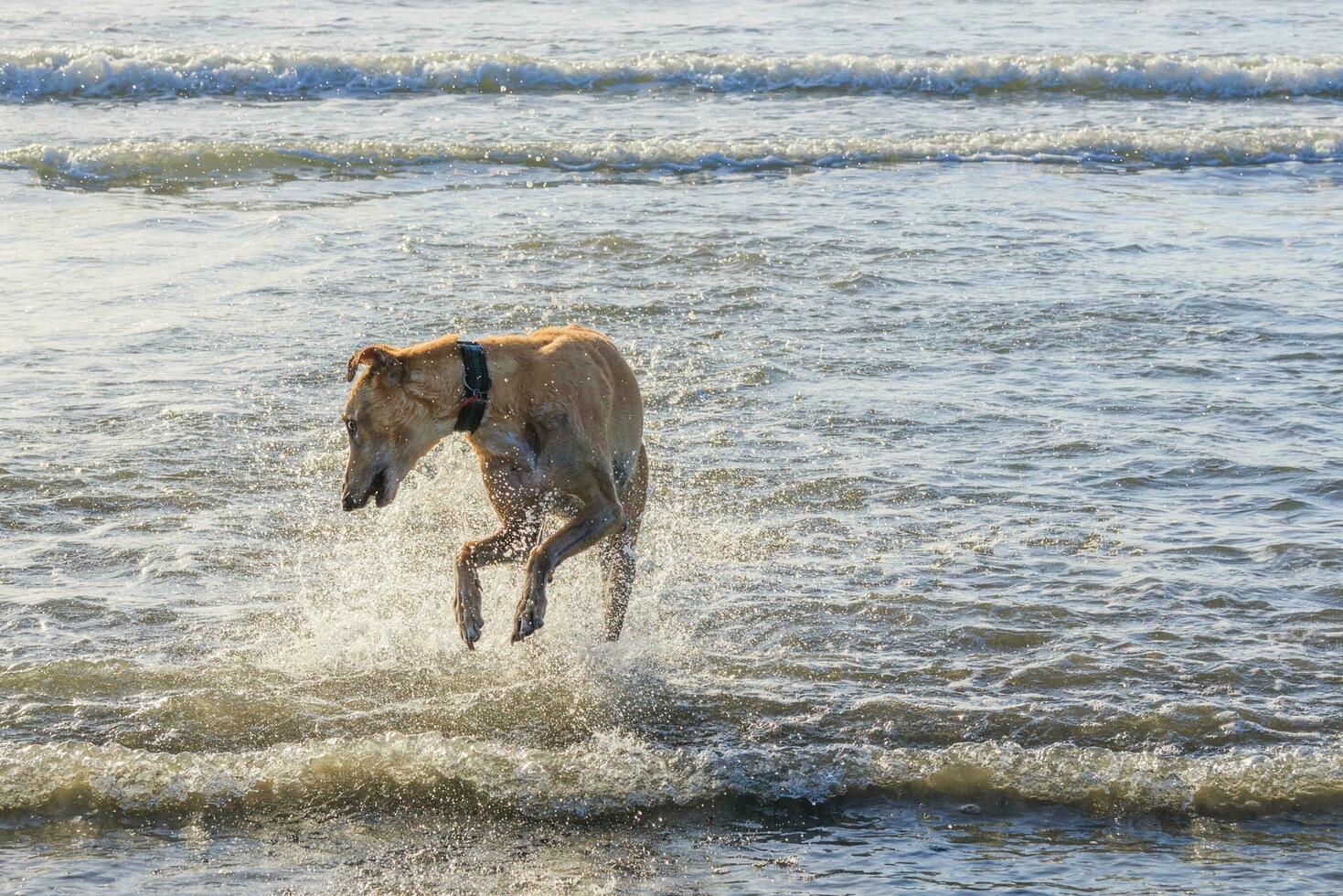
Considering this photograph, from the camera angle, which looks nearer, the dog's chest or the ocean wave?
the dog's chest

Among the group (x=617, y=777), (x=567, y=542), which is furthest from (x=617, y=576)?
(x=617, y=777)

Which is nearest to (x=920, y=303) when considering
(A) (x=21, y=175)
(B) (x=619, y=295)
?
(B) (x=619, y=295)

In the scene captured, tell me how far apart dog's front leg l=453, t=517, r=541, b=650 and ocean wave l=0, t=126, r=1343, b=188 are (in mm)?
10667

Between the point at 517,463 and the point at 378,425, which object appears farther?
the point at 517,463

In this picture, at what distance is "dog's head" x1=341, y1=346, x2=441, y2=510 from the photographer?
5.14 meters

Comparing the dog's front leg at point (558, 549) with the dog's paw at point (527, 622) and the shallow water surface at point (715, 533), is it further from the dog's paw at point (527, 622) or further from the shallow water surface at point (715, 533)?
the shallow water surface at point (715, 533)

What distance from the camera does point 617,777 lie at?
5117 millimetres

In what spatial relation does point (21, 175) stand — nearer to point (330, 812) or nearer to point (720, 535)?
point (720, 535)

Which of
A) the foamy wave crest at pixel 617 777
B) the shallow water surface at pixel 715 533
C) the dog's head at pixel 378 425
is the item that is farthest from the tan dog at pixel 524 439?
the foamy wave crest at pixel 617 777

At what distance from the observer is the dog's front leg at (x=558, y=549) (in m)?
5.55

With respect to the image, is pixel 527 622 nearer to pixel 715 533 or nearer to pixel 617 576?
pixel 617 576

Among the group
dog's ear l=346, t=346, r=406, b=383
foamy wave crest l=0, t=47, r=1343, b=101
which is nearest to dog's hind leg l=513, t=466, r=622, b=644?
dog's ear l=346, t=346, r=406, b=383

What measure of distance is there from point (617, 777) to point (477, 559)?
1128 millimetres

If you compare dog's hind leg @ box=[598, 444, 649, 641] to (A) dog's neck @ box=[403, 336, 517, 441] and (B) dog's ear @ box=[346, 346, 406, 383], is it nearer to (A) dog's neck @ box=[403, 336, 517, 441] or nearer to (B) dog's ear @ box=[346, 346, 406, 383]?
(A) dog's neck @ box=[403, 336, 517, 441]
